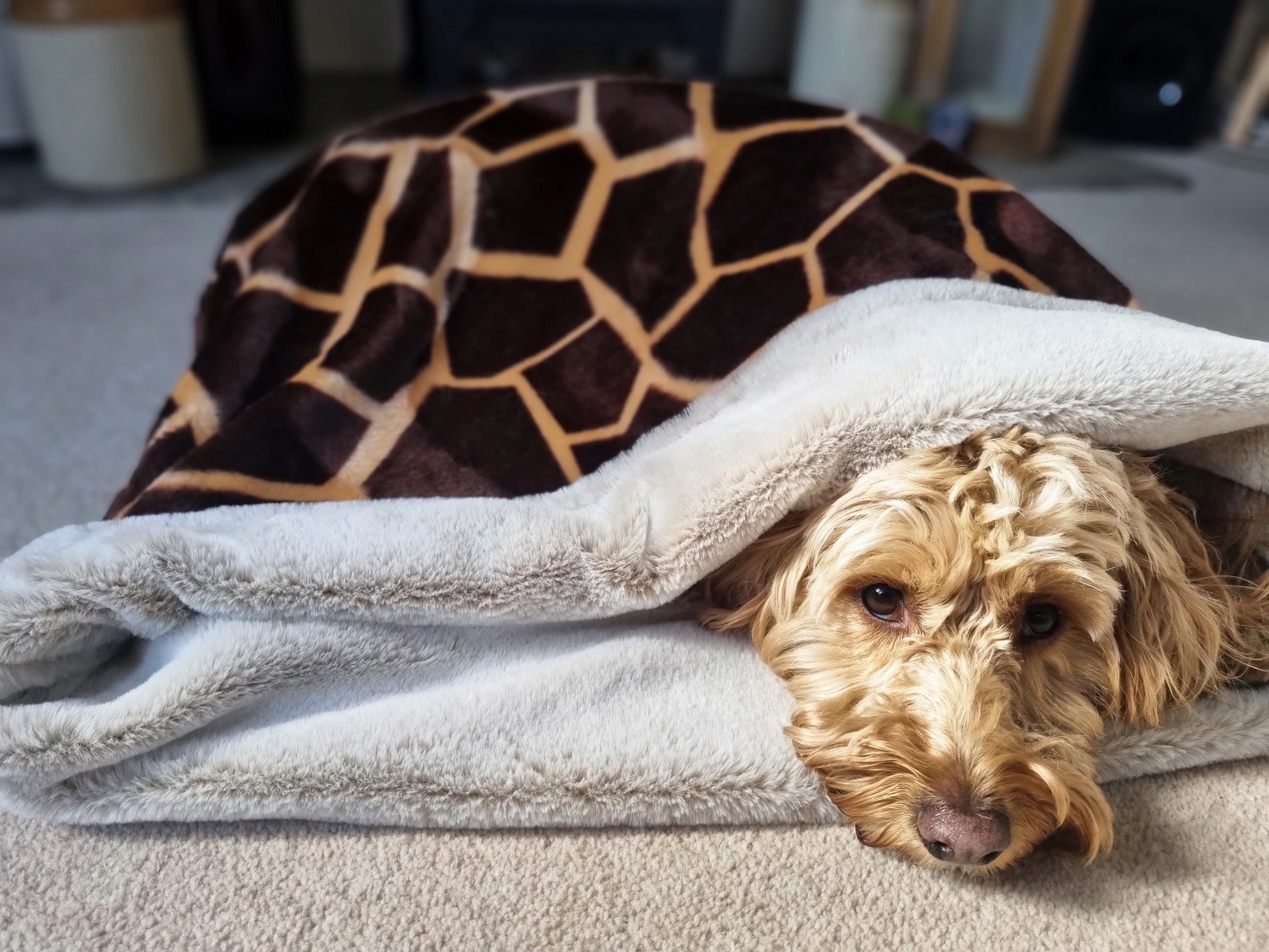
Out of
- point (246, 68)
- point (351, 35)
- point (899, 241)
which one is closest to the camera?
point (899, 241)

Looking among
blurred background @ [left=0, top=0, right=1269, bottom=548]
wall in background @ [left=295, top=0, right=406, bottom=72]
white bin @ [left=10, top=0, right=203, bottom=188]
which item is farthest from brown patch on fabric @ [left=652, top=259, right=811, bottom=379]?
wall in background @ [left=295, top=0, right=406, bottom=72]

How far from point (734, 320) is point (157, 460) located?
763 mm

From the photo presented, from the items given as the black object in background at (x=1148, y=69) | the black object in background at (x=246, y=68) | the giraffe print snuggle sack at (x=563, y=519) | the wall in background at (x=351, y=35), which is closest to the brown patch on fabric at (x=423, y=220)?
the giraffe print snuggle sack at (x=563, y=519)

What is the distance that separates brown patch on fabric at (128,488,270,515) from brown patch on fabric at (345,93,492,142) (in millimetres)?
674

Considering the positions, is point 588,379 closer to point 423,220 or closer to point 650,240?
point 650,240

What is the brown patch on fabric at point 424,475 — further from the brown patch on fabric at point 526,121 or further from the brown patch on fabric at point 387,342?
the brown patch on fabric at point 526,121

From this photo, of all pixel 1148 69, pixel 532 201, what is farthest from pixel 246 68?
pixel 1148 69

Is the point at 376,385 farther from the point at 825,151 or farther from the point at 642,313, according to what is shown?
the point at 825,151

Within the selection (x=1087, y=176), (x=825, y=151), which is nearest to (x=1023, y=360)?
(x=825, y=151)

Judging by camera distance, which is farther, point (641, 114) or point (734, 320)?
point (641, 114)

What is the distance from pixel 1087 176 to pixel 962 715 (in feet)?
9.97

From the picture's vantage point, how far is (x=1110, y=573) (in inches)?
35.1

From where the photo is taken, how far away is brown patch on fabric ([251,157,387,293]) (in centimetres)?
142

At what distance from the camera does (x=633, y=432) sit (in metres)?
1.22
